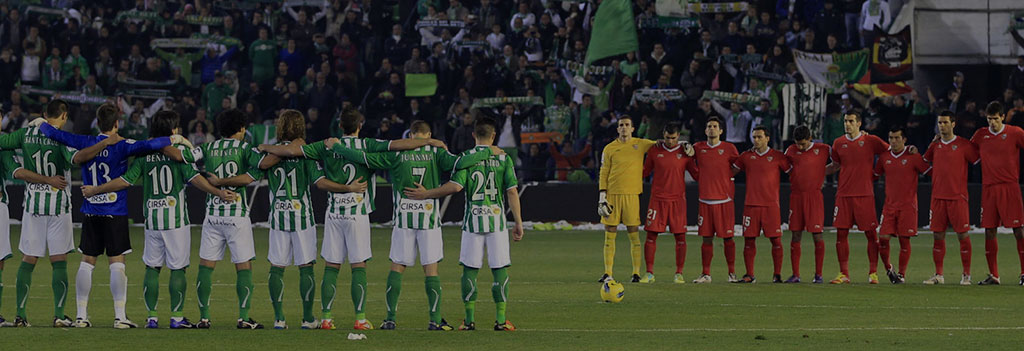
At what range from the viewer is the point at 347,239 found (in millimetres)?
11648

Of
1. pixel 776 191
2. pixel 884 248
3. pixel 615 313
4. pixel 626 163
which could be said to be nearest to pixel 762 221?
pixel 776 191

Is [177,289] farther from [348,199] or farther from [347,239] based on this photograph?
[348,199]

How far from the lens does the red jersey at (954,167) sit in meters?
16.7

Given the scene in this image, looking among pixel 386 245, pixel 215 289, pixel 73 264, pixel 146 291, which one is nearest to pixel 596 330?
pixel 146 291

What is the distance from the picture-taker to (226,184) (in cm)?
1172

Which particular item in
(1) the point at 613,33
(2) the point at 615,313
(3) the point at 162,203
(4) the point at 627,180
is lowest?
(2) the point at 615,313

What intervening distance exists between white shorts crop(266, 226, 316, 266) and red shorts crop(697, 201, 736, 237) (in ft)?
21.5

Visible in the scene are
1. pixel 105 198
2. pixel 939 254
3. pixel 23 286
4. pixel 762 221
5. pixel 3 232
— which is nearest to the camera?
pixel 105 198

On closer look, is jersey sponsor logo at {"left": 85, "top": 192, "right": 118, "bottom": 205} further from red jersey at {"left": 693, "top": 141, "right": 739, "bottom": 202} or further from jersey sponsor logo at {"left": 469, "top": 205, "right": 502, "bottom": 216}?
red jersey at {"left": 693, "top": 141, "right": 739, "bottom": 202}

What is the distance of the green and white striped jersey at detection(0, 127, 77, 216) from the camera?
12141 millimetres

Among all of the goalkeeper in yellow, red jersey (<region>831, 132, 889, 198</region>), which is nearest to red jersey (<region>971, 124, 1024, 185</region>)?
red jersey (<region>831, 132, 889, 198</region>)

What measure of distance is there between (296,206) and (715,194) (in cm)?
677

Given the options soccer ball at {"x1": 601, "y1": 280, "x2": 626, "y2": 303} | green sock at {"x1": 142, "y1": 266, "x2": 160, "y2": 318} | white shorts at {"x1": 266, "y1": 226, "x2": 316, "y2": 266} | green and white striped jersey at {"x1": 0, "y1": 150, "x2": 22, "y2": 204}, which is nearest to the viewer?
white shorts at {"x1": 266, "y1": 226, "x2": 316, "y2": 266}

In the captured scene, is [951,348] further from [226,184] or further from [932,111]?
[932,111]
